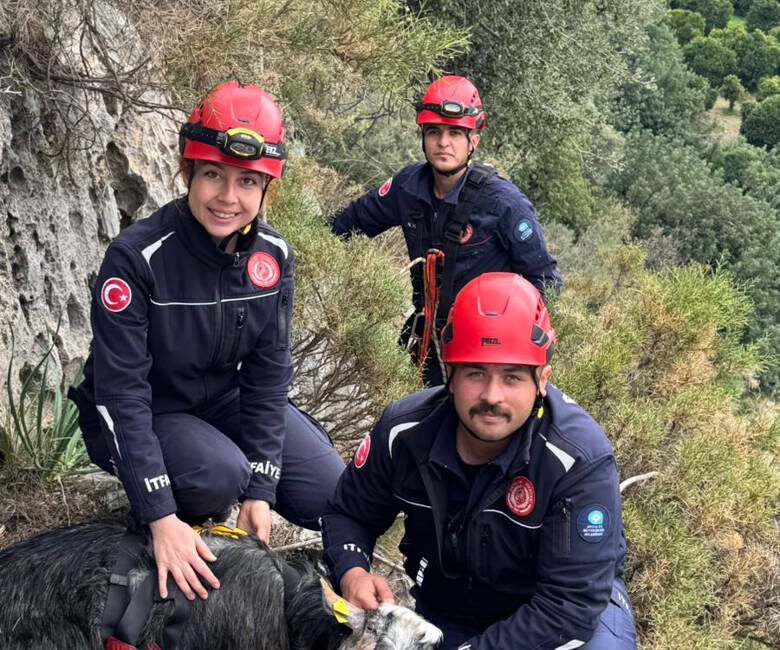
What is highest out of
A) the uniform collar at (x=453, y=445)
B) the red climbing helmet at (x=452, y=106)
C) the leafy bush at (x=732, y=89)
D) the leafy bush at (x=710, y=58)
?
the leafy bush at (x=710, y=58)

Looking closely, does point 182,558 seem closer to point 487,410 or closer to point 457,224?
point 487,410

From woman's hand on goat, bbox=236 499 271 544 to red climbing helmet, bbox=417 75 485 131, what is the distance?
3539 mm

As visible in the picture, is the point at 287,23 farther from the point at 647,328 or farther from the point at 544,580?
the point at 544,580

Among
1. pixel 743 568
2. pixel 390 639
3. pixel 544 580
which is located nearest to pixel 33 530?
pixel 390 639

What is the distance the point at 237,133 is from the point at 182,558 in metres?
1.56

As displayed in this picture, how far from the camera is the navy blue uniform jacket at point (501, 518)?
11.1ft

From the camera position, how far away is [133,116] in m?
6.10

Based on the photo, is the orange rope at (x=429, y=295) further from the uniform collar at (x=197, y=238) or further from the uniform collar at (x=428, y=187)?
the uniform collar at (x=197, y=238)

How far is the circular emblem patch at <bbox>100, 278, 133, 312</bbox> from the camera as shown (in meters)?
3.44

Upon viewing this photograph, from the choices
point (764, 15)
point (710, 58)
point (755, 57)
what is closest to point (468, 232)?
point (710, 58)

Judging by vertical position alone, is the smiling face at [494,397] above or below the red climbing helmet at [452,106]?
below

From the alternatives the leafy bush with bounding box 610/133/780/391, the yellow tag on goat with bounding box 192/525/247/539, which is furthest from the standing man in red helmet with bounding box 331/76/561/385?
the leafy bush with bounding box 610/133/780/391

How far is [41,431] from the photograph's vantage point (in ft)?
15.3

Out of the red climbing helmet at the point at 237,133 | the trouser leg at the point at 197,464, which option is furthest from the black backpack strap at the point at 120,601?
the red climbing helmet at the point at 237,133
